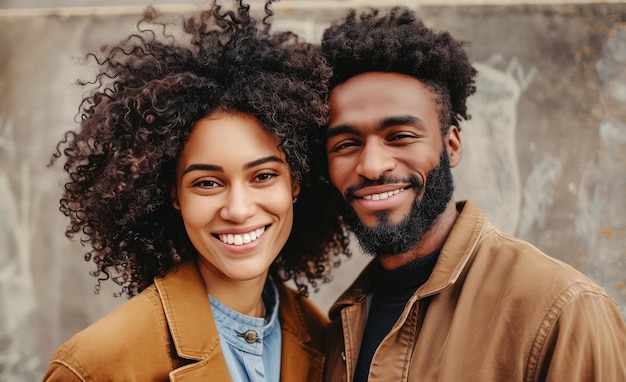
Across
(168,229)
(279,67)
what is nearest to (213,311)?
(168,229)

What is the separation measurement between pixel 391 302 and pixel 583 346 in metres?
0.94

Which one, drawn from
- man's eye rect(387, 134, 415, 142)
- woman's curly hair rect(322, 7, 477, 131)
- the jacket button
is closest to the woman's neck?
the jacket button

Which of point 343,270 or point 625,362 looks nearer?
point 625,362

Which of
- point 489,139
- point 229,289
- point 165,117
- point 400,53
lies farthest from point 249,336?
point 489,139

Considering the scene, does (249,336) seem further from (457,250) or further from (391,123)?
(391,123)

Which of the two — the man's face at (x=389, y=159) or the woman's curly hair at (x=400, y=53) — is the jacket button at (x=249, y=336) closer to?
the man's face at (x=389, y=159)

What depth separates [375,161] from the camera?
265 cm

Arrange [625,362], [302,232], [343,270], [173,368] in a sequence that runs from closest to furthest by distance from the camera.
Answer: [625,362] < [173,368] < [302,232] < [343,270]

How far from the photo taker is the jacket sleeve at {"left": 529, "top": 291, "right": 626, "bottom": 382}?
2.05 meters

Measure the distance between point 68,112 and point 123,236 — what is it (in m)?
2.00

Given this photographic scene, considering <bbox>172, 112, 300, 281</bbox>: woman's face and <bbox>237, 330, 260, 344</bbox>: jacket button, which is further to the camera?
<bbox>237, 330, 260, 344</bbox>: jacket button

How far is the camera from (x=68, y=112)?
4.43 meters

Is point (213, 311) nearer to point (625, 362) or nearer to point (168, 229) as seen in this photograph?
point (168, 229)

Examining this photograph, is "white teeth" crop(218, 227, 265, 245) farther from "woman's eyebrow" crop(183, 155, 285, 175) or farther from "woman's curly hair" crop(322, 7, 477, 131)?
"woman's curly hair" crop(322, 7, 477, 131)
